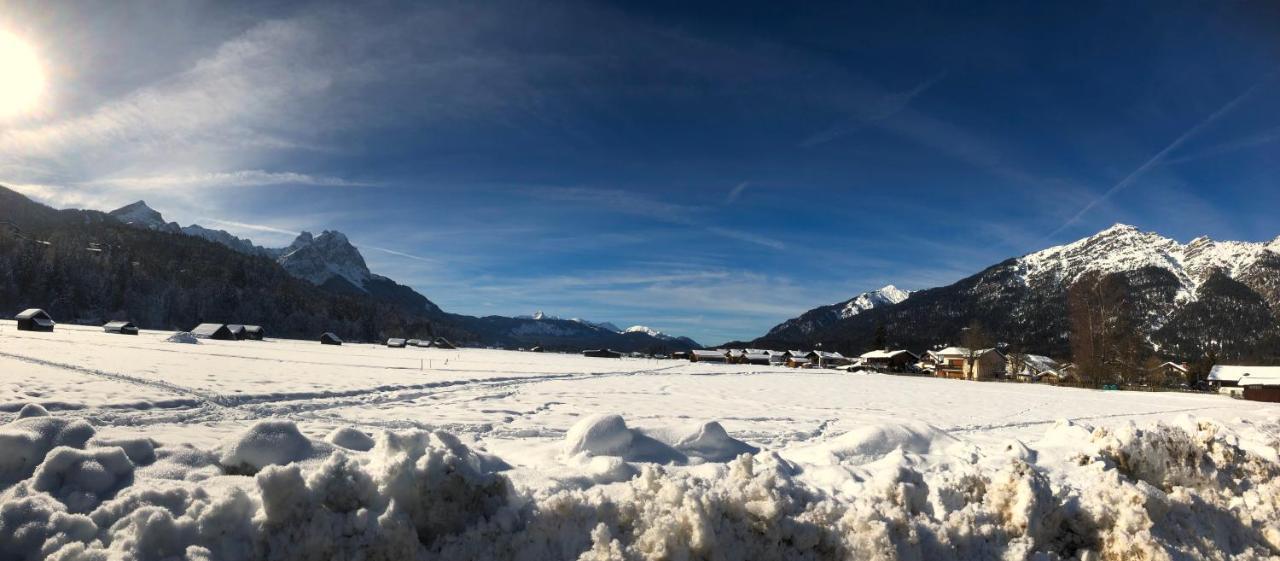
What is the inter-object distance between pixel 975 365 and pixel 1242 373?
3006cm

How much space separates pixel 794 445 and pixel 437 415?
8135 millimetres

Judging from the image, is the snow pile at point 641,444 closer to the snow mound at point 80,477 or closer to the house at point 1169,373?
the snow mound at point 80,477

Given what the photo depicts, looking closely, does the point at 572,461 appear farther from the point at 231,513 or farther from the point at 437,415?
the point at 437,415

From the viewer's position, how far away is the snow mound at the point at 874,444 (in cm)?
855

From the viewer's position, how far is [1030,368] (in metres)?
84.8

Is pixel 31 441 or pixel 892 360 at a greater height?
pixel 892 360

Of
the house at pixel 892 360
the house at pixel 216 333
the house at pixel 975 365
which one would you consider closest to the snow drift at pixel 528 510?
the house at pixel 975 365

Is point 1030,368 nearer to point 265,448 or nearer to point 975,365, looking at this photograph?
point 975,365

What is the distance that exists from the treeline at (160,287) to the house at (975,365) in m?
133

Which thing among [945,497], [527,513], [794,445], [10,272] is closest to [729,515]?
[527,513]

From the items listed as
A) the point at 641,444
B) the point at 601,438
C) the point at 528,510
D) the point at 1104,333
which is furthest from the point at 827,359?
the point at 528,510

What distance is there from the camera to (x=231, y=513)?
14.8ft

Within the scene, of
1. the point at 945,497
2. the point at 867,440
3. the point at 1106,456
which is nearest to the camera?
the point at 945,497

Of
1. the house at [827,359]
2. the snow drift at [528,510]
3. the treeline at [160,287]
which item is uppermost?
the treeline at [160,287]
